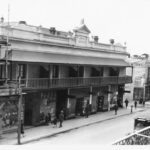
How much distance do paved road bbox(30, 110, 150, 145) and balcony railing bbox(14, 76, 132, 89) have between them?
4.18m

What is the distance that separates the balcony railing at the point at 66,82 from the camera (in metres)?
22.8

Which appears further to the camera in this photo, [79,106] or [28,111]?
[79,106]

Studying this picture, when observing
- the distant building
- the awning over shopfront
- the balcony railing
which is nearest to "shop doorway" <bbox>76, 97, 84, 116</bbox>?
the balcony railing

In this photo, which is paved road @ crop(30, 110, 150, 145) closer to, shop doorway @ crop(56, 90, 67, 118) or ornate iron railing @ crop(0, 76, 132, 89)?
shop doorway @ crop(56, 90, 67, 118)

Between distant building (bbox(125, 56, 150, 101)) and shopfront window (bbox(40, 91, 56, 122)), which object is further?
distant building (bbox(125, 56, 150, 101))

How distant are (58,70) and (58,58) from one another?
1533 millimetres

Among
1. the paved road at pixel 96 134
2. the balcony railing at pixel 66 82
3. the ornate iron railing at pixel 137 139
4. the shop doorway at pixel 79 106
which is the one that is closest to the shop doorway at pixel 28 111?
the balcony railing at pixel 66 82

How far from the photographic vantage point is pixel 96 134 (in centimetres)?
2238

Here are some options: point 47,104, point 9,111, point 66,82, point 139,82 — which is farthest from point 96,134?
point 139,82

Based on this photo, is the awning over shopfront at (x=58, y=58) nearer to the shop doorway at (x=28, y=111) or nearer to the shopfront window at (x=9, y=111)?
the shopfront window at (x=9, y=111)

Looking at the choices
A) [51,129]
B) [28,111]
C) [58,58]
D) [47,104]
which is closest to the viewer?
[51,129]

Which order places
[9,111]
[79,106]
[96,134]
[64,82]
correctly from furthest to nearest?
[79,106], [64,82], [96,134], [9,111]

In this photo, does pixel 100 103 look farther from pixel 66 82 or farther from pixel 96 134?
pixel 96 134

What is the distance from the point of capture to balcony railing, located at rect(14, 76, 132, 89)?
22.8 m
